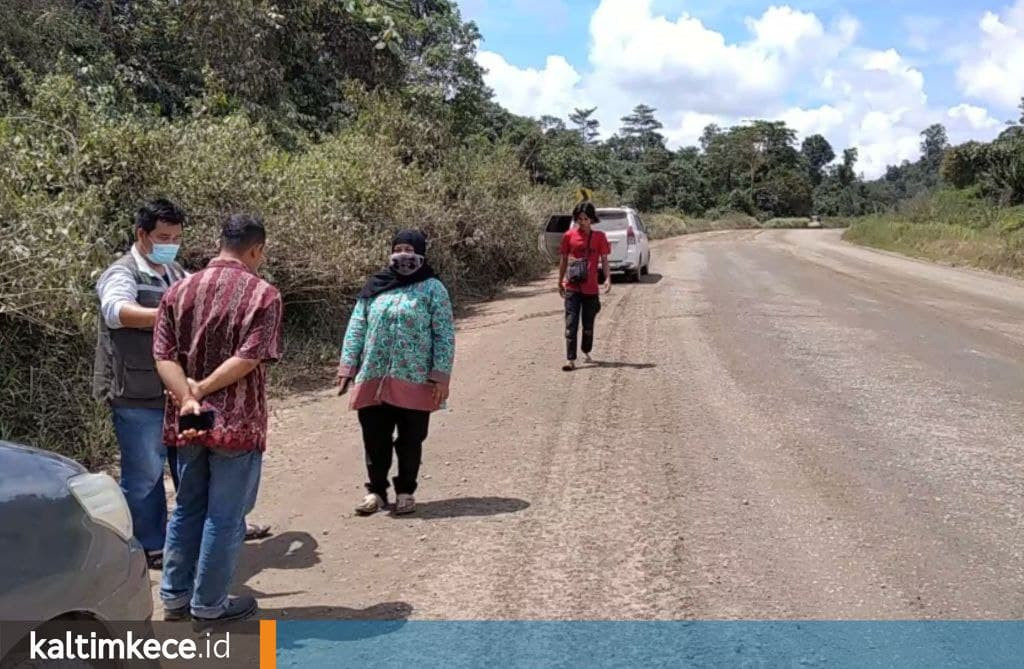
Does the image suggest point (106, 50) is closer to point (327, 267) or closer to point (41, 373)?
point (327, 267)

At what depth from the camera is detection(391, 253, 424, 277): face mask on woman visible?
5.15 metres

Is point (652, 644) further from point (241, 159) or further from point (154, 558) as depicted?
point (241, 159)

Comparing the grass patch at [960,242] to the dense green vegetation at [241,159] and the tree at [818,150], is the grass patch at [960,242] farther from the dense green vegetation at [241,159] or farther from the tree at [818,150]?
the tree at [818,150]

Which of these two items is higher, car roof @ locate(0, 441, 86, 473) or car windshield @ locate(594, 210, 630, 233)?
car windshield @ locate(594, 210, 630, 233)

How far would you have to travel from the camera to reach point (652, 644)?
11.8 ft

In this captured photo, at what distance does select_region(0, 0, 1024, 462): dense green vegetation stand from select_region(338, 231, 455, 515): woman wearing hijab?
2.24 m

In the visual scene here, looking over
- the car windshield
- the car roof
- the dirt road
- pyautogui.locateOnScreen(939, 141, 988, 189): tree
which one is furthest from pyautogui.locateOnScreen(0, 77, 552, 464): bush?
pyautogui.locateOnScreen(939, 141, 988, 189): tree

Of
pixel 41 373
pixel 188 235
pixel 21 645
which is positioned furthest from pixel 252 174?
pixel 21 645

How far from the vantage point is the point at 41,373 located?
6238 millimetres

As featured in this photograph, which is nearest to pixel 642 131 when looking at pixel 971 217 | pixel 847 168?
pixel 847 168

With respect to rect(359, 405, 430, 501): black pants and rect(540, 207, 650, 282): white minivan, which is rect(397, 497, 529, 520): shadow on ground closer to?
rect(359, 405, 430, 501): black pants

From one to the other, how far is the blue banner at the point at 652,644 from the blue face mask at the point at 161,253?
194 centimetres

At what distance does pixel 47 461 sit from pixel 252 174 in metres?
7.48

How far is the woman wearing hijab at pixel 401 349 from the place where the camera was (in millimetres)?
5145
